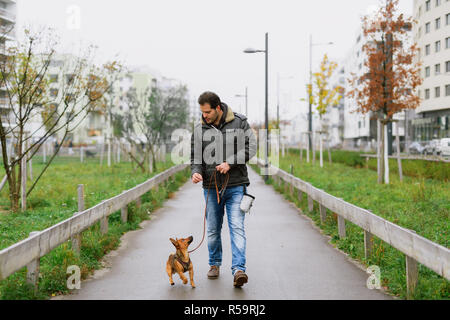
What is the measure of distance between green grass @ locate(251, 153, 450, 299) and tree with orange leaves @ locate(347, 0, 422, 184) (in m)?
2.40

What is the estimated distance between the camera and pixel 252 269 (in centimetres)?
640

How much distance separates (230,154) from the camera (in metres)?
5.57

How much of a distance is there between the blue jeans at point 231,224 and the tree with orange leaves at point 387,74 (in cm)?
1233

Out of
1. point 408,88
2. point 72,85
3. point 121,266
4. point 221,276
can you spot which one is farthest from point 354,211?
point 408,88

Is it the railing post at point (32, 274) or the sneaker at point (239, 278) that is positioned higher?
the railing post at point (32, 274)

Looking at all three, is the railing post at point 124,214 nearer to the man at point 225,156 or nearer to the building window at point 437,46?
the man at point 225,156

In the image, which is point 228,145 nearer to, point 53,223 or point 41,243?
point 41,243

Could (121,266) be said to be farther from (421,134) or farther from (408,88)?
(421,134)

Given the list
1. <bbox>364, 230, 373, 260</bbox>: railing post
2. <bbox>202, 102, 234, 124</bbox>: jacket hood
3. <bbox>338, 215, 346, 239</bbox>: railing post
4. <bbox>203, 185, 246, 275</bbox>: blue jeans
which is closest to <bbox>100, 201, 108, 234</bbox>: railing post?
<bbox>203, 185, 246, 275</bbox>: blue jeans

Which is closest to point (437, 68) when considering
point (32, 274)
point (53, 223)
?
point (53, 223)

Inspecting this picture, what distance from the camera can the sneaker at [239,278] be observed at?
533 centimetres

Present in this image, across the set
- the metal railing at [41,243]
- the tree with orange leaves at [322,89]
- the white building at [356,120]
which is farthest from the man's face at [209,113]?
the white building at [356,120]

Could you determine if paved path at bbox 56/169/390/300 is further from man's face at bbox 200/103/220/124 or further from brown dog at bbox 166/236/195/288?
man's face at bbox 200/103/220/124
